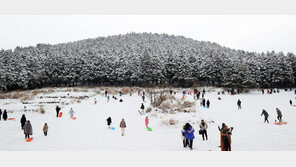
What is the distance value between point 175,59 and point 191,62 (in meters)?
6.15

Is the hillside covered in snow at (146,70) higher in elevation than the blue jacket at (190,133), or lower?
higher

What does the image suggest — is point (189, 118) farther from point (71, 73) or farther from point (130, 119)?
point (71, 73)

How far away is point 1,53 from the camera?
5256 cm

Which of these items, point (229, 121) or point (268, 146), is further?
point (229, 121)

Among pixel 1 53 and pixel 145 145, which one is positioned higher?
pixel 1 53

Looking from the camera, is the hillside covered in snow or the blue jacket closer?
the blue jacket

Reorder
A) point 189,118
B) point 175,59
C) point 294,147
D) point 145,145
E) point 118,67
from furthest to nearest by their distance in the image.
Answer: point 118,67, point 175,59, point 189,118, point 145,145, point 294,147

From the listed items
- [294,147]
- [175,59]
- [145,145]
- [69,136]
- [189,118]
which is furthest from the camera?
[175,59]

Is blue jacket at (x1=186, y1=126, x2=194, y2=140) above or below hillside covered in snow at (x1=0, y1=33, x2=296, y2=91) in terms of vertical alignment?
below

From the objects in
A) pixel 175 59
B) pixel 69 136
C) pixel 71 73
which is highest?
pixel 175 59

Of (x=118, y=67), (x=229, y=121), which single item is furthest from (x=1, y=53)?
(x=229, y=121)

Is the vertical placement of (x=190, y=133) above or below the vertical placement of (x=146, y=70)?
below

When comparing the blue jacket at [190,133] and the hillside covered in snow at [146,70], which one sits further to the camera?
the hillside covered in snow at [146,70]

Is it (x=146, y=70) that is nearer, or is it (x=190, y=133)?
(x=190, y=133)
